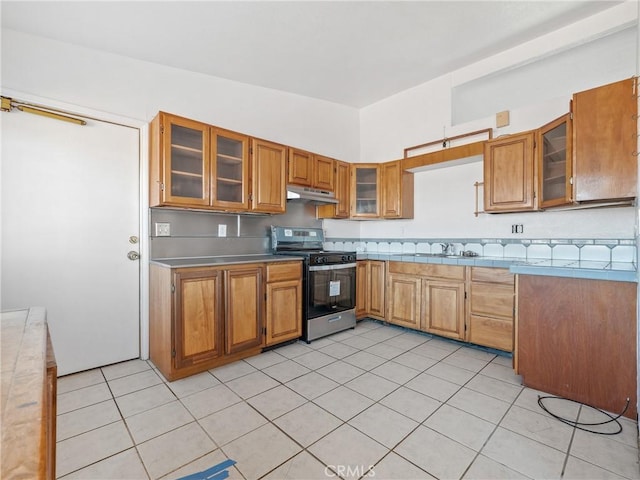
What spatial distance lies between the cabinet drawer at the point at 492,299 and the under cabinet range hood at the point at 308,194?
1.83 m

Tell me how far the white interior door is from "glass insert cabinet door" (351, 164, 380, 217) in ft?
8.19

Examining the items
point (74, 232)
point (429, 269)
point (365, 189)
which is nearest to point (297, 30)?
point (365, 189)

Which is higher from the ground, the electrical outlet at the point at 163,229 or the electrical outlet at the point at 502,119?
the electrical outlet at the point at 502,119

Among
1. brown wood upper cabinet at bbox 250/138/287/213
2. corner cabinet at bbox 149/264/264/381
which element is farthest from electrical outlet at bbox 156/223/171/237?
brown wood upper cabinet at bbox 250/138/287/213

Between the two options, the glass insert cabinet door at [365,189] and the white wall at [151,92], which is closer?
the white wall at [151,92]

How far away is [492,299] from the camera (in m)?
2.85

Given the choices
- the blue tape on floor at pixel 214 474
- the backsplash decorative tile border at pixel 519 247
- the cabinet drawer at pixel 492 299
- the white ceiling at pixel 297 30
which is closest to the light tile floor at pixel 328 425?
the blue tape on floor at pixel 214 474

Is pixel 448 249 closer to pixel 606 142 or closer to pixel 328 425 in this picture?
pixel 606 142

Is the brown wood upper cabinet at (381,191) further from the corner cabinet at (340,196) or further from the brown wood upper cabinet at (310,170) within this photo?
the brown wood upper cabinet at (310,170)

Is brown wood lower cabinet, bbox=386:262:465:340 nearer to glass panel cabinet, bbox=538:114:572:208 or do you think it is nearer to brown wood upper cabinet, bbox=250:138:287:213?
glass panel cabinet, bbox=538:114:572:208

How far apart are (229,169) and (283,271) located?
1103 millimetres

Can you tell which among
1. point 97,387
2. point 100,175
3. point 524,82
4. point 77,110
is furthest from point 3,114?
point 524,82

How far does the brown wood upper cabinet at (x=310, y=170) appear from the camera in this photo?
3.37 meters

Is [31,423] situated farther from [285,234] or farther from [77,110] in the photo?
[285,234]
